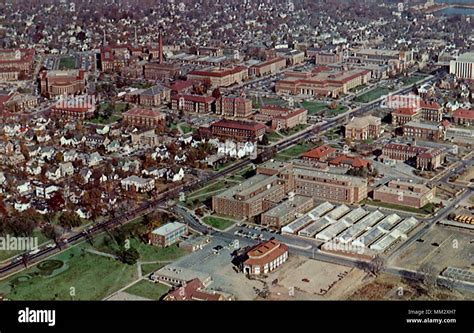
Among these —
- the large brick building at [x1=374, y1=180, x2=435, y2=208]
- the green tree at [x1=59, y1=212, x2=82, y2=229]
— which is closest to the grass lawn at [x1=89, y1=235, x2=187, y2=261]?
the green tree at [x1=59, y1=212, x2=82, y2=229]

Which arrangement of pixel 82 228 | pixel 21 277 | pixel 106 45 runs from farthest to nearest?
pixel 106 45 → pixel 82 228 → pixel 21 277

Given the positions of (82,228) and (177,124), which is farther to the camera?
(177,124)

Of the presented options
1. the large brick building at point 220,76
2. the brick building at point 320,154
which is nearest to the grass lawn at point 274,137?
the brick building at point 320,154

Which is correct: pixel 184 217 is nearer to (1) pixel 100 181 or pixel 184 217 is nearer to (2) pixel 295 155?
(1) pixel 100 181

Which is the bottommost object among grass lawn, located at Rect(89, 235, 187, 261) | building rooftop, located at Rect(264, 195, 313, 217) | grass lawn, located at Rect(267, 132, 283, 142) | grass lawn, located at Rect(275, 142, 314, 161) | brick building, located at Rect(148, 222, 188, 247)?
grass lawn, located at Rect(89, 235, 187, 261)

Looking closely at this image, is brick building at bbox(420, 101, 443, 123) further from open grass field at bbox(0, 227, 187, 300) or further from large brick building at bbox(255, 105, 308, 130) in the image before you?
open grass field at bbox(0, 227, 187, 300)
